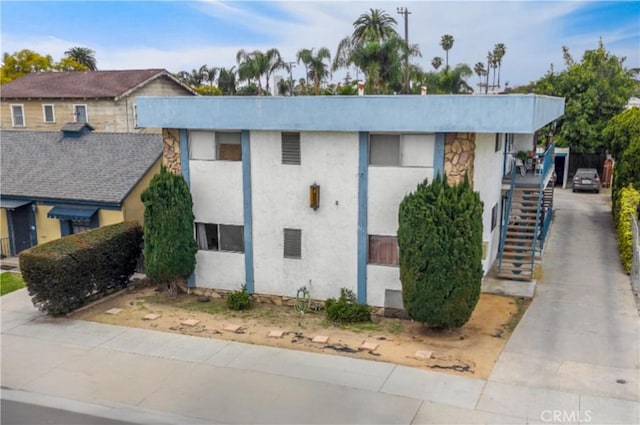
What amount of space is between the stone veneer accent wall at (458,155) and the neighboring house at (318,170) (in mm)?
25

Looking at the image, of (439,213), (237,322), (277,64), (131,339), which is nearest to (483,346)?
(439,213)

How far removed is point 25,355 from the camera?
12.8 meters

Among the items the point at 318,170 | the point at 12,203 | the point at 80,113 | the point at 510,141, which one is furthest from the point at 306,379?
the point at 80,113

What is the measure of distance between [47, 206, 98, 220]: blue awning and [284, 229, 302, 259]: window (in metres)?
7.87

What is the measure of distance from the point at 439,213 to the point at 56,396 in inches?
347

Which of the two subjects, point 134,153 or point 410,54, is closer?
point 134,153

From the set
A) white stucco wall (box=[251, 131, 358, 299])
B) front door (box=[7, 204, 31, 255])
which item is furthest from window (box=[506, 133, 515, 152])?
front door (box=[7, 204, 31, 255])

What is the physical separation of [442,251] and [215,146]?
7244 millimetres

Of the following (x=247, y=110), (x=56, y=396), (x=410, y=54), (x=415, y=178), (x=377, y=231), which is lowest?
(x=56, y=396)

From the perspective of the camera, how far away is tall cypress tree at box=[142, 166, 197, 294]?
52.4 ft

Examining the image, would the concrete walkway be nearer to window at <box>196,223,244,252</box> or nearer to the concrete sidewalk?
the concrete sidewalk

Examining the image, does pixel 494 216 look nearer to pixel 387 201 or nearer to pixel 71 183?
pixel 387 201

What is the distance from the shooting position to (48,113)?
3588 centimetres

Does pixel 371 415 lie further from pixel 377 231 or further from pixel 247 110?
pixel 247 110
